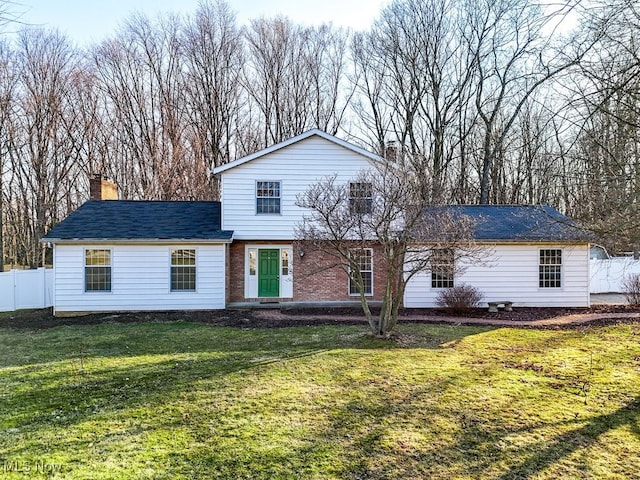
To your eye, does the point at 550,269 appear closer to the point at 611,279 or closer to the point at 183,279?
the point at 611,279

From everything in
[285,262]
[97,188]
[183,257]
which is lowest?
[285,262]

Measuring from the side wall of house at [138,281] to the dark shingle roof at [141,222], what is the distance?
0.45 metres

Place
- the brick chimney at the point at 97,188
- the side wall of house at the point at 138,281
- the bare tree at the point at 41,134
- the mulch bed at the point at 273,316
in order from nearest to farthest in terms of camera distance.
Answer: the mulch bed at the point at 273,316
the side wall of house at the point at 138,281
the brick chimney at the point at 97,188
the bare tree at the point at 41,134

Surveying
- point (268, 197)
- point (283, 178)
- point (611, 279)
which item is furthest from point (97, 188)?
point (611, 279)

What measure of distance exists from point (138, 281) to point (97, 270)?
1427 millimetres

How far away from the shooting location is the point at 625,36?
484 cm

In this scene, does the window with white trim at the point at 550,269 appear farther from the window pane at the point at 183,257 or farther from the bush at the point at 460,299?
the window pane at the point at 183,257

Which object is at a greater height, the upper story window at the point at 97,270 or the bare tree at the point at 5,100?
the bare tree at the point at 5,100

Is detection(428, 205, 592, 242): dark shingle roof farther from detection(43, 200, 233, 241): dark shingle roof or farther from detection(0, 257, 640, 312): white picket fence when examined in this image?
detection(43, 200, 233, 241): dark shingle roof

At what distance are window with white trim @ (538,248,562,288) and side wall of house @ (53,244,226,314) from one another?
11.6 m

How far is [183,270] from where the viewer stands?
15500 millimetres

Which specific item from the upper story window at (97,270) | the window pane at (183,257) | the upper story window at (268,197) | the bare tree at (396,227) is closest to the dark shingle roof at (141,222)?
the window pane at (183,257)

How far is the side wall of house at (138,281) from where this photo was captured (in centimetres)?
1488

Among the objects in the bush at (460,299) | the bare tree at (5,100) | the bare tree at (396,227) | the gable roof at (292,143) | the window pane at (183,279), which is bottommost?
the bush at (460,299)
